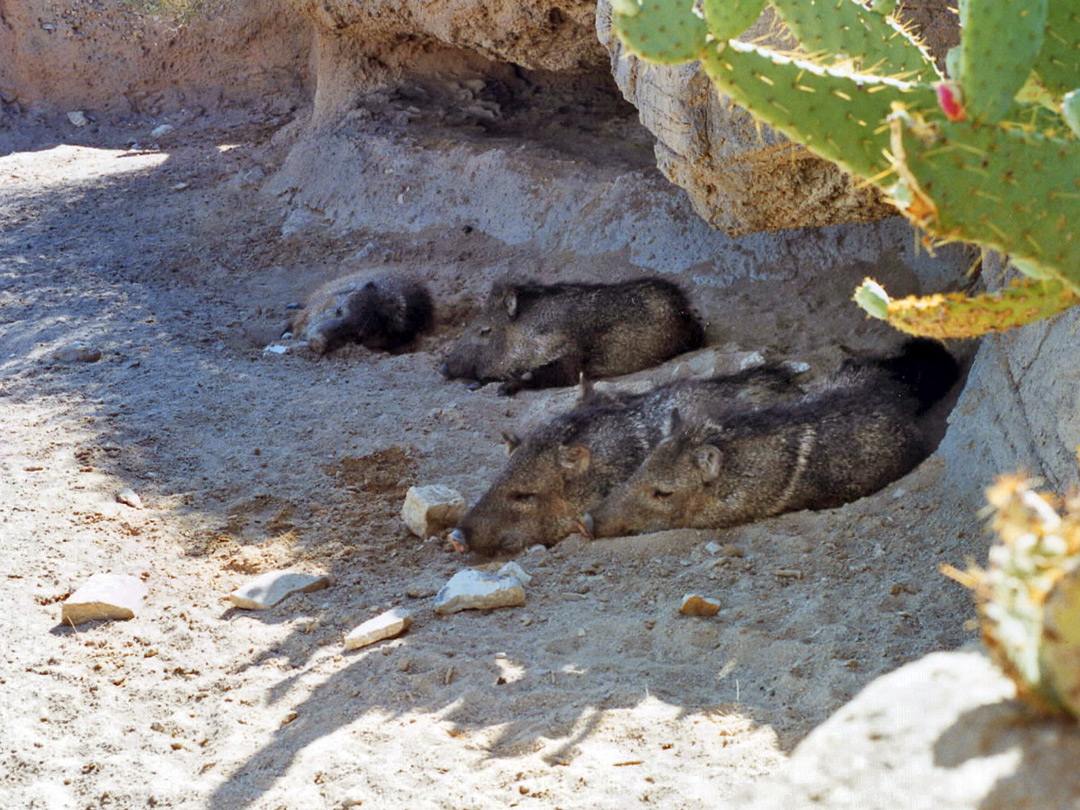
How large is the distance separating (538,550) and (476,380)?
7.49 ft

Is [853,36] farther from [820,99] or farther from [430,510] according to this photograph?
[430,510]

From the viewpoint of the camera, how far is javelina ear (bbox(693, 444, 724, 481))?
453cm

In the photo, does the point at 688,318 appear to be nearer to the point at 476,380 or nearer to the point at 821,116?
the point at 476,380

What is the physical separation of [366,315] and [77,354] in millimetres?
1843

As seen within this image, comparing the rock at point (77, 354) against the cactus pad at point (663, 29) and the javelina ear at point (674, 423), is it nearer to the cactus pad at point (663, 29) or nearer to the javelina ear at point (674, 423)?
the javelina ear at point (674, 423)

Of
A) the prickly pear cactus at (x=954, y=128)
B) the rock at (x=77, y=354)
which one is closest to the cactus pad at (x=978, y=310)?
the prickly pear cactus at (x=954, y=128)

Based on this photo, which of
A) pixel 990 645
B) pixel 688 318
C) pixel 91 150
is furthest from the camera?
pixel 91 150

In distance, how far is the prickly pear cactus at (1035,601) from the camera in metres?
1.23

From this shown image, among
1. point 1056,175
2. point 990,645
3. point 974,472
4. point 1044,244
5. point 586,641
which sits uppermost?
point 1056,175

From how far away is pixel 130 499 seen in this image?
15.3 ft

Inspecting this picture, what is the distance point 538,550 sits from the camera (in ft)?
14.9

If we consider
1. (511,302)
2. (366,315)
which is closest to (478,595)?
(511,302)

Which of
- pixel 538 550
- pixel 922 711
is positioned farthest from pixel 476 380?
pixel 922 711

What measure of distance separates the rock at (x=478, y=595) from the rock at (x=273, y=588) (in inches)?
20.9
